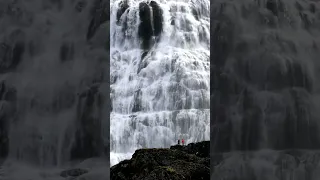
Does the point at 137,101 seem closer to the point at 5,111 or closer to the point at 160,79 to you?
the point at 160,79

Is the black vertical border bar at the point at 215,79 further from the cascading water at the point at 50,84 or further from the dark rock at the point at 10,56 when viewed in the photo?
the dark rock at the point at 10,56

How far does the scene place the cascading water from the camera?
2.08 metres

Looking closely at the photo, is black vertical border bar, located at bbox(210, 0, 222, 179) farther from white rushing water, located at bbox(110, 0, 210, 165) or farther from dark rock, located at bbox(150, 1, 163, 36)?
dark rock, located at bbox(150, 1, 163, 36)

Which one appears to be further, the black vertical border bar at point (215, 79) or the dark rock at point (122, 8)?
the dark rock at point (122, 8)

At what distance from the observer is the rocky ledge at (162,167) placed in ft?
18.0

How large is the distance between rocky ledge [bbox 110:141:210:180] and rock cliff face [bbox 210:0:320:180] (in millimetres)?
3105

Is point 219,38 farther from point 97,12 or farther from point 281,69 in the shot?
point 97,12

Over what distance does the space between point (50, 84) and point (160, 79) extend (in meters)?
7.03

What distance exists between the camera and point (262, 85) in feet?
7.84

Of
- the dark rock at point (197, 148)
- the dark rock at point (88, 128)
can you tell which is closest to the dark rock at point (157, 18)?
the dark rock at point (197, 148)

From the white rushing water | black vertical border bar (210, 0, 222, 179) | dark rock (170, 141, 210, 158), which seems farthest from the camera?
the white rushing water

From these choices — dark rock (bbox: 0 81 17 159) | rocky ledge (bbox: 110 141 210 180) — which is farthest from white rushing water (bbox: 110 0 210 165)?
dark rock (bbox: 0 81 17 159)

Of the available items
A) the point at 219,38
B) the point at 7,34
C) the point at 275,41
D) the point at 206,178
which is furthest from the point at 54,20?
the point at 206,178

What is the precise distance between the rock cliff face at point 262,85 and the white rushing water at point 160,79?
6220 millimetres
